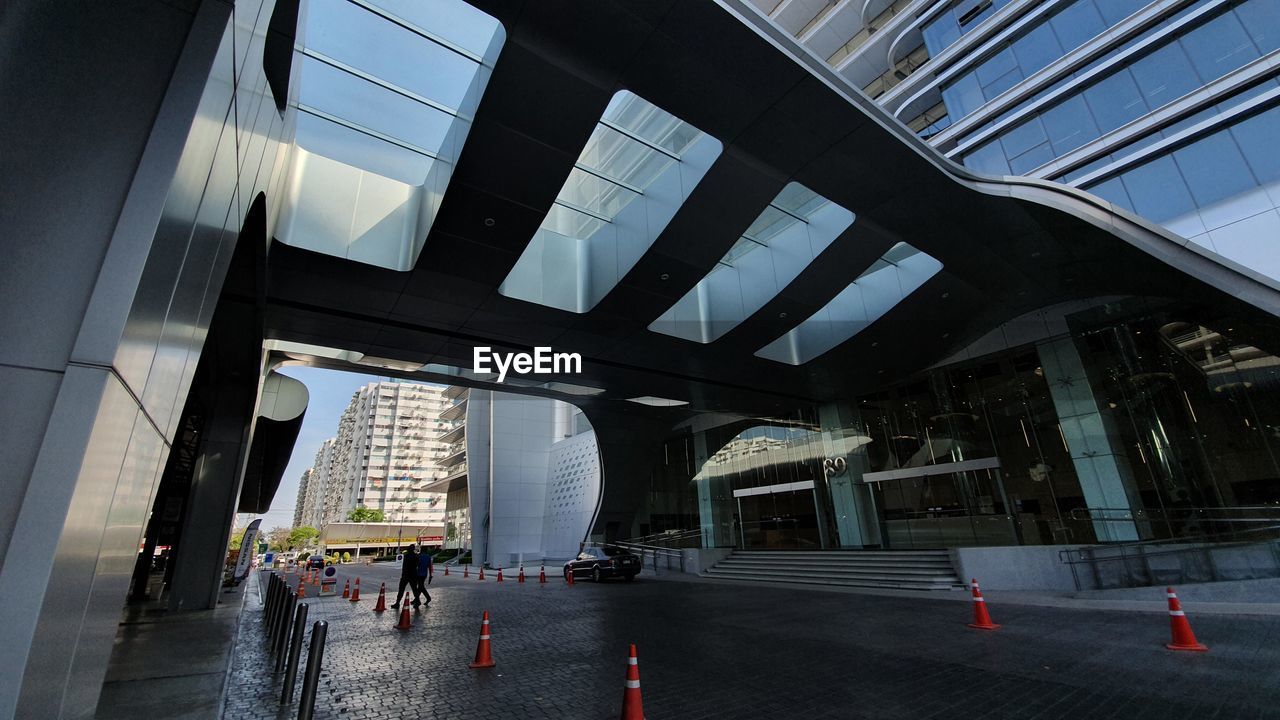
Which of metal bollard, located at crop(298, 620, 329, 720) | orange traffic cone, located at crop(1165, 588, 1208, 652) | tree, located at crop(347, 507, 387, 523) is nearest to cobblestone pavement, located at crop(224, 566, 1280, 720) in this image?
orange traffic cone, located at crop(1165, 588, 1208, 652)

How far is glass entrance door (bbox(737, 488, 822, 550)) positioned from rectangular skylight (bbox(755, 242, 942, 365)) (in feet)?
28.7

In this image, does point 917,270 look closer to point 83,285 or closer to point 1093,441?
point 1093,441

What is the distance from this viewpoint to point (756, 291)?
15.8 meters

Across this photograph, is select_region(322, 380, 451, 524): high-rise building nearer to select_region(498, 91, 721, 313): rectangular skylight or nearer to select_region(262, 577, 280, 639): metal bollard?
select_region(262, 577, 280, 639): metal bollard

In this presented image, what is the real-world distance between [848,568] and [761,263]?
11084 mm

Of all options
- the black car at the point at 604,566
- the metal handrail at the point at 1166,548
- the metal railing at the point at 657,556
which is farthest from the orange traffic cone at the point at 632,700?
the metal railing at the point at 657,556

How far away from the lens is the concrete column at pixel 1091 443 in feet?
52.7

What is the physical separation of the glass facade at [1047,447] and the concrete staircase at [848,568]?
3.19 m

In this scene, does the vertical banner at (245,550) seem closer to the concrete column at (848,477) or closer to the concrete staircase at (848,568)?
the concrete staircase at (848,568)

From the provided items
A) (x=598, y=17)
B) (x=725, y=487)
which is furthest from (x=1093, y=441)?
(x=598, y=17)

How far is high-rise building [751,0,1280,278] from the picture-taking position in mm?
16719

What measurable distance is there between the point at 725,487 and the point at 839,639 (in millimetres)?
20208

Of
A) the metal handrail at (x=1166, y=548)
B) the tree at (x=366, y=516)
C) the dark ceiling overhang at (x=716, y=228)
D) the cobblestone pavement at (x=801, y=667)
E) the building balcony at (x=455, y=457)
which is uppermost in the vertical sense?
the building balcony at (x=455, y=457)

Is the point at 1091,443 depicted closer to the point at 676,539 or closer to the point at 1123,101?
the point at 1123,101
